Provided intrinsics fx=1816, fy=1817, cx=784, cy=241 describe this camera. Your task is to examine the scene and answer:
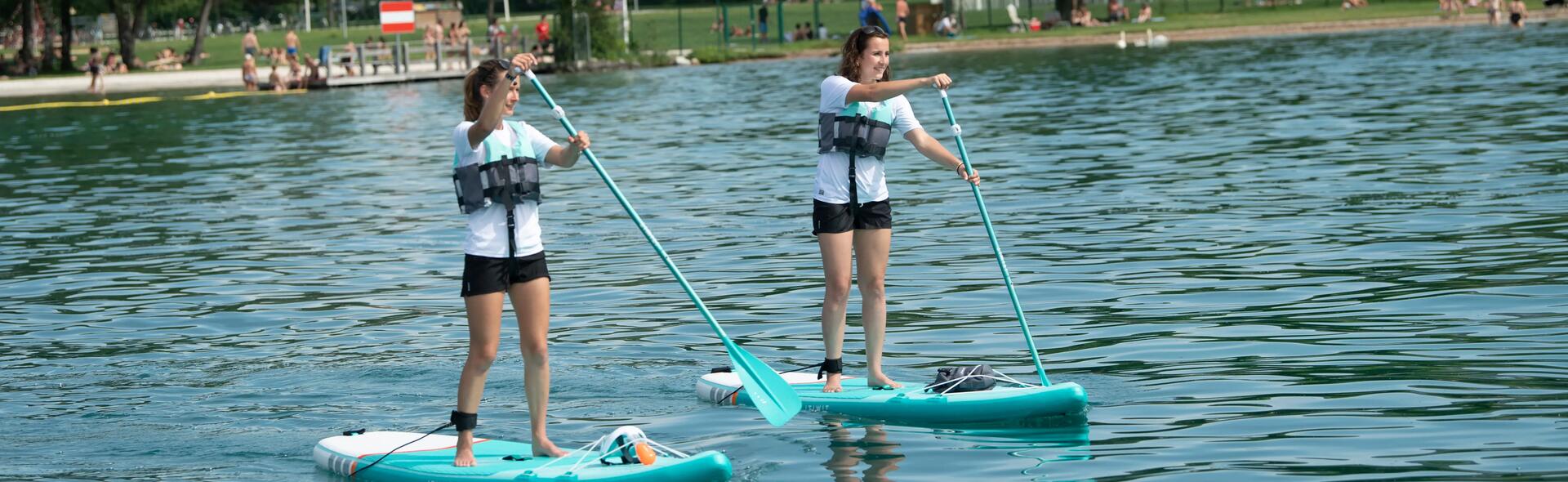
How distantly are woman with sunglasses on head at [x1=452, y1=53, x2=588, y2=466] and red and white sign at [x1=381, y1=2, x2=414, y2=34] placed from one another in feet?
173

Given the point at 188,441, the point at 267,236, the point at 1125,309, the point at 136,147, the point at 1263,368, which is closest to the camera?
the point at 188,441

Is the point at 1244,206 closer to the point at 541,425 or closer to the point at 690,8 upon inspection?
the point at 541,425

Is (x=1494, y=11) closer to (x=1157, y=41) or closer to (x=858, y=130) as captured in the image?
(x=1157, y=41)

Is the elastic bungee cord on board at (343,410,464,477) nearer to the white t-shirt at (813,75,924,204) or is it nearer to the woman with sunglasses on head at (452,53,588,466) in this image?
the woman with sunglasses on head at (452,53,588,466)

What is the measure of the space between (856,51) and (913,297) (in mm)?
4746

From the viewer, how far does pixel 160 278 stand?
17031 millimetres

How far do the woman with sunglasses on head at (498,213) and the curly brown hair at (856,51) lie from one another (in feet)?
7.01

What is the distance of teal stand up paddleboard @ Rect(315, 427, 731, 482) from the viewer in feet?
27.6

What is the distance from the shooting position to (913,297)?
14.5 metres

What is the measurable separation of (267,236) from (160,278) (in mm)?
3261

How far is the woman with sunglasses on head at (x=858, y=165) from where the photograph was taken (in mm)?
10008

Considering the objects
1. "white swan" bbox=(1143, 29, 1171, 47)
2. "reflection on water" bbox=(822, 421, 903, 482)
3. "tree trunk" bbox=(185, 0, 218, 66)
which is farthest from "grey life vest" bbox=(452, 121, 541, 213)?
"tree trunk" bbox=(185, 0, 218, 66)

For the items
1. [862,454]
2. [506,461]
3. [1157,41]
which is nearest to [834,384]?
[862,454]

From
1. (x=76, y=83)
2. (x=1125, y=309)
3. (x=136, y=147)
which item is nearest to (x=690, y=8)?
(x=76, y=83)
